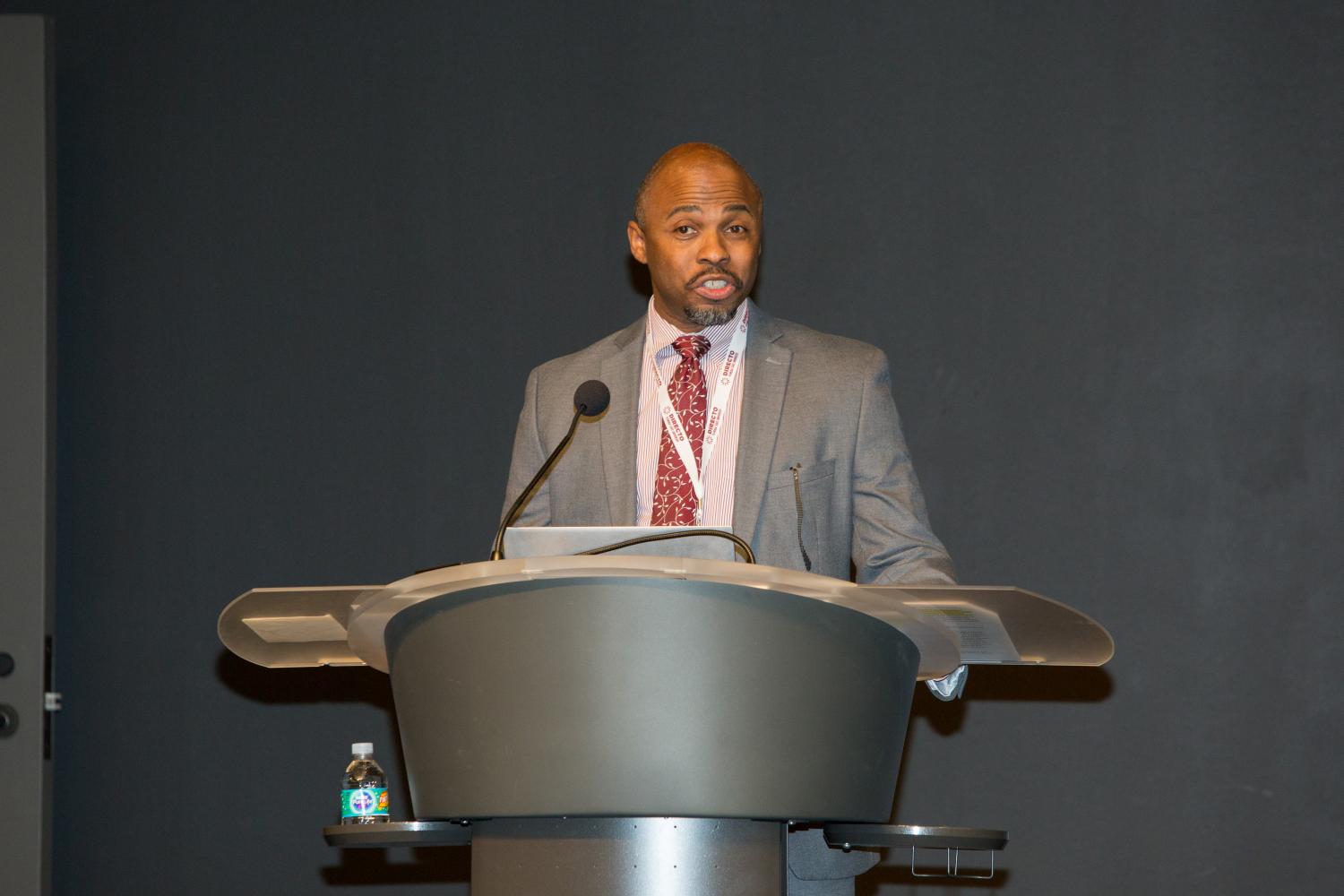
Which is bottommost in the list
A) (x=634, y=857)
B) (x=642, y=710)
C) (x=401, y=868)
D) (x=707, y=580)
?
(x=401, y=868)

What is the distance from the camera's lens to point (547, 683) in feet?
4.36

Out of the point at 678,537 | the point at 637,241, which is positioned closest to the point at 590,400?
the point at 678,537

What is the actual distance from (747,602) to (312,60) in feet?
10.2

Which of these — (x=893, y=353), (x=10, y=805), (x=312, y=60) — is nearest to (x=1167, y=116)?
(x=893, y=353)

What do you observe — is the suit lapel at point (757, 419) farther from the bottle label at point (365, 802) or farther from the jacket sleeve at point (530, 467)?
the bottle label at point (365, 802)

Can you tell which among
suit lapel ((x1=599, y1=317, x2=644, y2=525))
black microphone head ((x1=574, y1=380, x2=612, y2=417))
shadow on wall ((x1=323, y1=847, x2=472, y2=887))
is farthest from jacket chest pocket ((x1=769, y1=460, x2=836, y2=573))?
shadow on wall ((x1=323, y1=847, x2=472, y2=887))

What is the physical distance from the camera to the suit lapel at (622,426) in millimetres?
2521

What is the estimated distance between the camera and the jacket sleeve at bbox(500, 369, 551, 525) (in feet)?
8.68

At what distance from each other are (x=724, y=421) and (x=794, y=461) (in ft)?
0.56

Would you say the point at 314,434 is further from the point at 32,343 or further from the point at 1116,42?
the point at 1116,42

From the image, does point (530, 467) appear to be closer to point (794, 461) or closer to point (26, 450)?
point (794, 461)

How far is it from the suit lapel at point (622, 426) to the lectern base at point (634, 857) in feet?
3.56

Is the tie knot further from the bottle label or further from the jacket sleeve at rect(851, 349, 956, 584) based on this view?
the bottle label

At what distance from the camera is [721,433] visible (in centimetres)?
257
